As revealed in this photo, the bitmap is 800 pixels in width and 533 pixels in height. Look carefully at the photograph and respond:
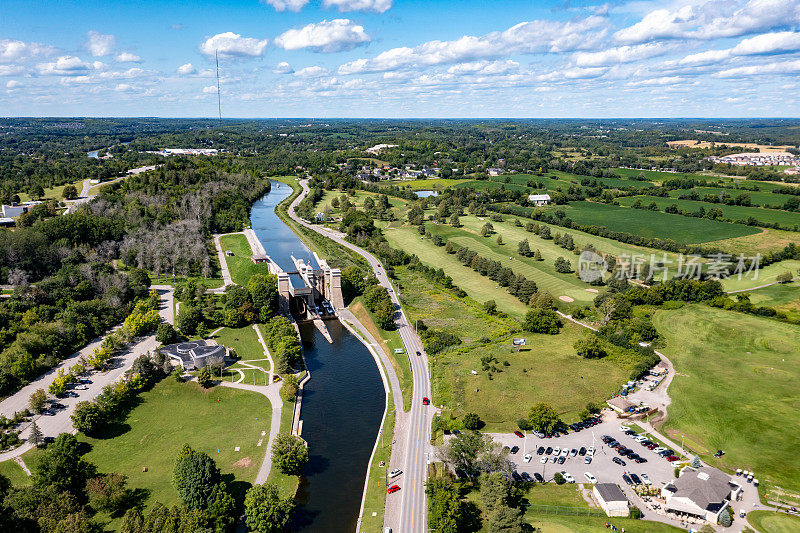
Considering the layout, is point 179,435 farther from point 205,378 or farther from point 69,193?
point 69,193

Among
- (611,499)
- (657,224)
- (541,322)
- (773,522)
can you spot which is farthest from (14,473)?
(657,224)

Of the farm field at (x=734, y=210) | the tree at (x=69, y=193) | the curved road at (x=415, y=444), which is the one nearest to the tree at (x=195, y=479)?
the curved road at (x=415, y=444)

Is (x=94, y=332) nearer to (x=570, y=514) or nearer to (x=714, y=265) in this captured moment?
(x=570, y=514)

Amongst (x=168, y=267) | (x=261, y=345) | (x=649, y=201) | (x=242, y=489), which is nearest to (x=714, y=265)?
(x=649, y=201)

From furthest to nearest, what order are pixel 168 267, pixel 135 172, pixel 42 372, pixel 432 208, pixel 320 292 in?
pixel 135 172, pixel 432 208, pixel 168 267, pixel 320 292, pixel 42 372

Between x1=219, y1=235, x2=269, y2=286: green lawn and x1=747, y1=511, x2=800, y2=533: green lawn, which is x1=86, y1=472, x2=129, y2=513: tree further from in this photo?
x1=219, y1=235, x2=269, y2=286: green lawn

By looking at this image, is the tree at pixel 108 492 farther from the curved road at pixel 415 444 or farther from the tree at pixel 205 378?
the curved road at pixel 415 444

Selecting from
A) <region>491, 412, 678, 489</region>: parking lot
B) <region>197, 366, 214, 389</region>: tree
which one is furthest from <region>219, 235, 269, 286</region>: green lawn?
<region>491, 412, 678, 489</region>: parking lot
